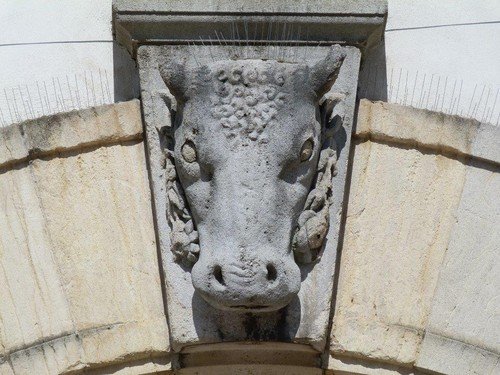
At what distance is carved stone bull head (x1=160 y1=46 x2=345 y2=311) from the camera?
4309 millimetres

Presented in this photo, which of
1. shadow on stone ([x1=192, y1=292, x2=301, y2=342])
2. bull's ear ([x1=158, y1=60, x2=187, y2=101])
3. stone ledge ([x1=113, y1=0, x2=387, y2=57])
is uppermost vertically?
stone ledge ([x1=113, y1=0, x2=387, y2=57])

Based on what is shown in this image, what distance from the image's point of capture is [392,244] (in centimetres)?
468

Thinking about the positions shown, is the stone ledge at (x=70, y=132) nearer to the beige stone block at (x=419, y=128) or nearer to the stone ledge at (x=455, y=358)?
the beige stone block at (x=419, y=128)

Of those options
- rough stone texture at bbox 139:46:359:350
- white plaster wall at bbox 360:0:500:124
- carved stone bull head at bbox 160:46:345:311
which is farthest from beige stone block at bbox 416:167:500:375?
carved stone bull head at bbox 160:46:345:311

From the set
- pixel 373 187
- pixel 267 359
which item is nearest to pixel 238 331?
pixel 267 359

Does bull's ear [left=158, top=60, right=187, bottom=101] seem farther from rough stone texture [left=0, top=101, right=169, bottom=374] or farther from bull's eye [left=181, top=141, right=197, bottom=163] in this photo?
rough stone texture [left=0, top=101, right=169, bottom=374]

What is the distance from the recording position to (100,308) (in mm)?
4625

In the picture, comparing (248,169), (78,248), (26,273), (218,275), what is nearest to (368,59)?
(248,169)

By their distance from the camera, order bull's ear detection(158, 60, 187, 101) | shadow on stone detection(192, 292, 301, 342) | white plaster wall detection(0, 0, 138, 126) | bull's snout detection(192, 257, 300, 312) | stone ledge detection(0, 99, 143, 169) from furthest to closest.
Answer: white plaster wall detection(0, 0, 138, 126) < stone ledge detection(0, 99, 143, 169) < shadow on stone detection(192, 292, 301, 342) < bull's ear detection(158, 60, 187, 101) < bull's snout detection(192, 257, 300, 312)

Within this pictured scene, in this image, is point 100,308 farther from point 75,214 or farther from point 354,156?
point 354,156

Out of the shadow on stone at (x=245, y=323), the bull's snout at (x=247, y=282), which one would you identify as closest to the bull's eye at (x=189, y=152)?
the bull's snout at (x=247, y=282)

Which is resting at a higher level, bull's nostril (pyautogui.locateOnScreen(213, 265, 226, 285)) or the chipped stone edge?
the chipped stone edge

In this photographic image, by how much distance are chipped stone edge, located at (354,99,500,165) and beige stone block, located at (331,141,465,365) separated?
44mm

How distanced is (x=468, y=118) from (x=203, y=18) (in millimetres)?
869
